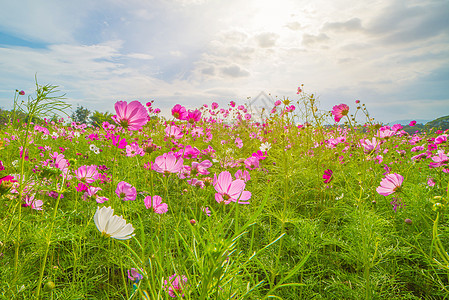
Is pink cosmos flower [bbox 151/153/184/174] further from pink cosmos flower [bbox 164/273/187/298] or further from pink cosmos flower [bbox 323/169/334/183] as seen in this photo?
pink cosmos flower [bbox 323/169/334/183]

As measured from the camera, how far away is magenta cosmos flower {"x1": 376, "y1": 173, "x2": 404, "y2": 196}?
1106 millimetres

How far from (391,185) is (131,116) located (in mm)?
1205

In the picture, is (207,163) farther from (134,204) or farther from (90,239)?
(90,239)

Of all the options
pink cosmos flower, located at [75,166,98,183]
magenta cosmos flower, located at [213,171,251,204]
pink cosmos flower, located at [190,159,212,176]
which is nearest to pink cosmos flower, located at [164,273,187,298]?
magenta cosmos flower, located at [213,171,251,204]

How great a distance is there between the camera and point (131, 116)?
0.84 meters

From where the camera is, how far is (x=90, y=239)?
1.27m

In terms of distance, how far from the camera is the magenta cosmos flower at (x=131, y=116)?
83 centimetres

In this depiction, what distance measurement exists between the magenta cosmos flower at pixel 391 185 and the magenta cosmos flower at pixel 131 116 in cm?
110

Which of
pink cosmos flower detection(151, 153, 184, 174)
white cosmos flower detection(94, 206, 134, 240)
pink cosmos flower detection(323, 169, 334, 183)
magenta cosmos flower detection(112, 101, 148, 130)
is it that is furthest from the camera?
pink cosmos flower detection(323, 169, 334, 183)

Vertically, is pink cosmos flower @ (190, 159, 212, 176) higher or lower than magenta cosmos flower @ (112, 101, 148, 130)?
lower

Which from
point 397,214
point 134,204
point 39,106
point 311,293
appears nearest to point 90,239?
point 134,204

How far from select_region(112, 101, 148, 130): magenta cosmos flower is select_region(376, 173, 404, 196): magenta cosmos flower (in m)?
1.10

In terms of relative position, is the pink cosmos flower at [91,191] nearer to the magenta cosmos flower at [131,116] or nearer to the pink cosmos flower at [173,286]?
the magenta cosmos flower at [131,116]

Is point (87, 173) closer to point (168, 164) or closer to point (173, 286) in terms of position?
point (168, 164)
